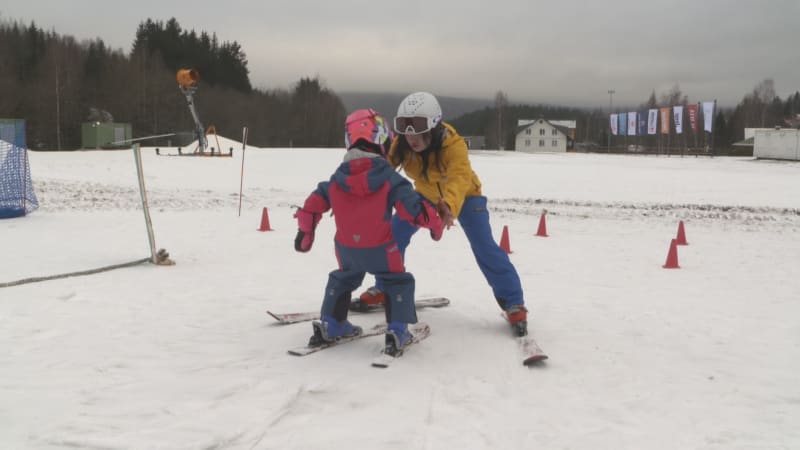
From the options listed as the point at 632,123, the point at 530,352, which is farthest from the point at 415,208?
the point at 632,123

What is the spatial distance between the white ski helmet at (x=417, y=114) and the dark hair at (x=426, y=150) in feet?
0.40

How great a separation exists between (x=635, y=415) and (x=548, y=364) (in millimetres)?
961

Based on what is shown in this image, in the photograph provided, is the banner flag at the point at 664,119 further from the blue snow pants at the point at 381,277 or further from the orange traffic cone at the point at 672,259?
the blue snow pants at the point at 381,277

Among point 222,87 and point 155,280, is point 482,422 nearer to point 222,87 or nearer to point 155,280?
point 155,280

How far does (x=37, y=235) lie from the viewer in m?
10.0

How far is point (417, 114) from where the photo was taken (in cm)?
492

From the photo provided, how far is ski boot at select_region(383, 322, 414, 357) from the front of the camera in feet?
14.7

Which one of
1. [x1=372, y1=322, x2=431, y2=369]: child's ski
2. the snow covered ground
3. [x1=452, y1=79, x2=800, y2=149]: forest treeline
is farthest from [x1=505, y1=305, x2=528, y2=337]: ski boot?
[x1=452, y1=79, x2=800, y2=149]: forest treeline

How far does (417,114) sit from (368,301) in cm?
197

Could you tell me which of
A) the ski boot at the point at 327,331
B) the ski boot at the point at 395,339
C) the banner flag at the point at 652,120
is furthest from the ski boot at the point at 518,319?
the banner flag at the point at 652,120

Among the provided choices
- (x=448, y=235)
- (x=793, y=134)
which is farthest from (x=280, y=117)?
(x=448, y=235)

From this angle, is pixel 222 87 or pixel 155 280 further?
pixel 222 87

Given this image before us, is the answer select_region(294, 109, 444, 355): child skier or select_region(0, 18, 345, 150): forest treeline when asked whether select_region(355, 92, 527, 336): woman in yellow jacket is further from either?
select_region(0, 18, 345, 150): forest treeline

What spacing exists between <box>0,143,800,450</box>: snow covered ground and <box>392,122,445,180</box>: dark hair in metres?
1.43
